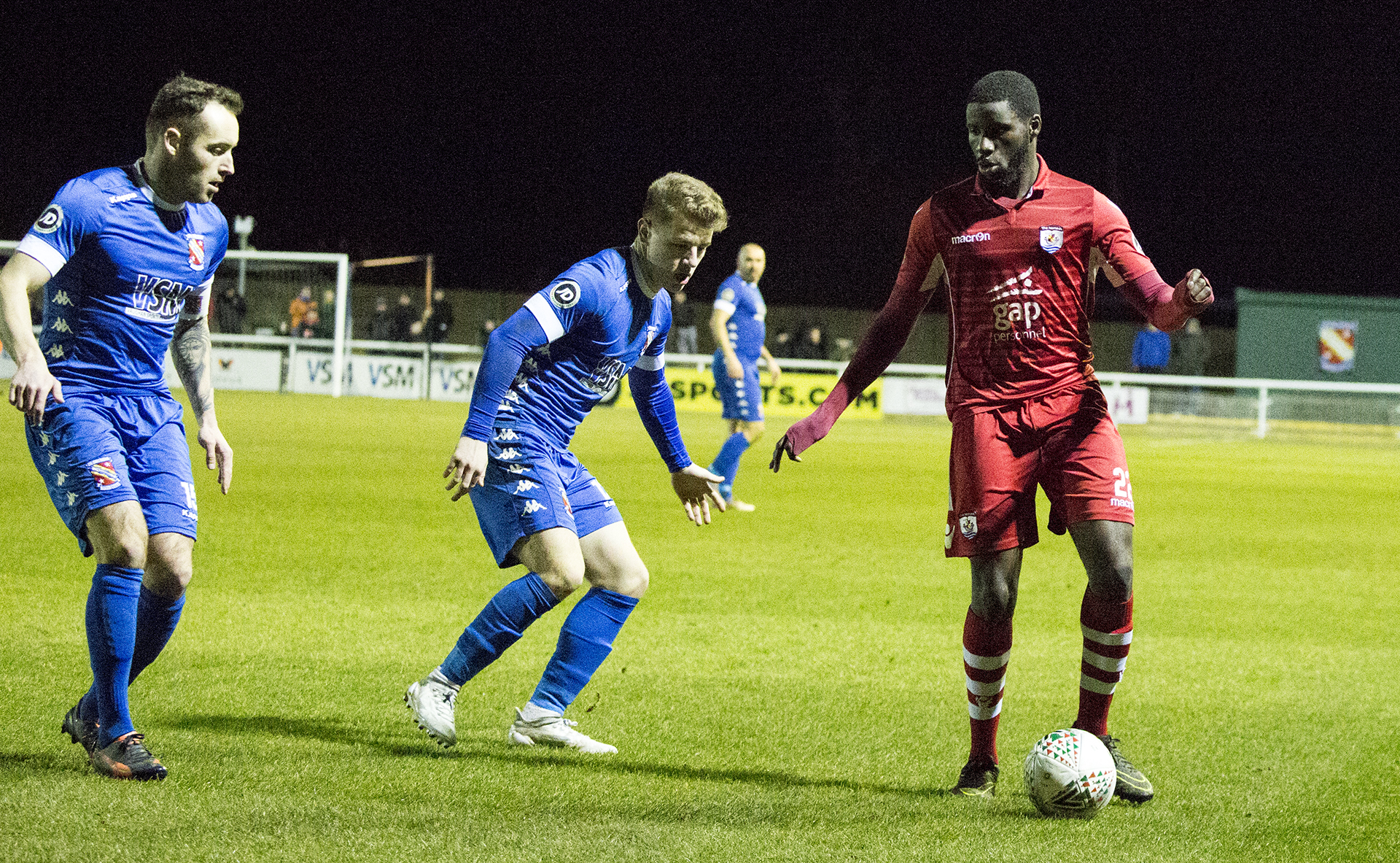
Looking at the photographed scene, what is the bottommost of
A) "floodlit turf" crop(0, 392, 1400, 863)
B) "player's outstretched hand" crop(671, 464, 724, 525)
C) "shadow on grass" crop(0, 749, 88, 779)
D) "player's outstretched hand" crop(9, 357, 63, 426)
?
"floodlit turf" crop(0, 392, 1400, 863)

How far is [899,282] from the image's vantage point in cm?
493

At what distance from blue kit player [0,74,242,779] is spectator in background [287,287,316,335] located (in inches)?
1050

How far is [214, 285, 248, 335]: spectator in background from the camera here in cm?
2923

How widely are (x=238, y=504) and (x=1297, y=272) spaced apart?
44829mm

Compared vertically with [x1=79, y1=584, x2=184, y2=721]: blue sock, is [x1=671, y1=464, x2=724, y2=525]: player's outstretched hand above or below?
above

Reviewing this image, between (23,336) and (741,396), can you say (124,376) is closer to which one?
(23,336)

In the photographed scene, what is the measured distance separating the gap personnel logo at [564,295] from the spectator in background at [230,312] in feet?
85.9

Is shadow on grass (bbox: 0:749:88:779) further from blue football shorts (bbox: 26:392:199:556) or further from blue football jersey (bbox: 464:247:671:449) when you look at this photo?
blue football jersey (bbox: 464:247:671:449)

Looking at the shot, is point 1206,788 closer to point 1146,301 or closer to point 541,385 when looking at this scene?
point 1146,301

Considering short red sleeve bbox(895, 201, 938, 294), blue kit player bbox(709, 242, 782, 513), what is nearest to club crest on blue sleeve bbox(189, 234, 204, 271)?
short red sleeve bbox(895, 201, 938, 294)

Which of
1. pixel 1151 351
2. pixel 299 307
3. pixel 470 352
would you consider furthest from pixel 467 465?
pixel 1151 351

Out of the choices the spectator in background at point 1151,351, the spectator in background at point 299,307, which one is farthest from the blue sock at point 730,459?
the spectator in background at point 1151,351

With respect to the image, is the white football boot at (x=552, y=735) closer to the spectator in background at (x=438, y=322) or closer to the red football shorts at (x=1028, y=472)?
the red football shorts at (x=1028, y=472)

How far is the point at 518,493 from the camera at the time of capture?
4855mm
